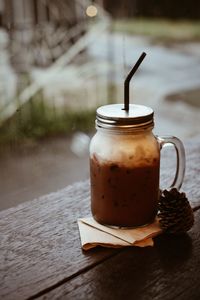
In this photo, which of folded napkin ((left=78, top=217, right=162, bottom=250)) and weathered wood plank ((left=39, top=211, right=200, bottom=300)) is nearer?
weathered wood plank ((left=39, top=211, right=200, bottom=300))

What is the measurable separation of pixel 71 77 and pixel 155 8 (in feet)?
1.50

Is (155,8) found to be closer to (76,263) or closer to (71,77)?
(71,77)

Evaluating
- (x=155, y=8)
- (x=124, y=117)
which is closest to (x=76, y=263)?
(x=124, y=117)

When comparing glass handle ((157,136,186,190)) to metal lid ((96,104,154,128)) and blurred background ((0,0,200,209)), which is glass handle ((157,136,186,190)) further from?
blurred background ((0,0,200,209))

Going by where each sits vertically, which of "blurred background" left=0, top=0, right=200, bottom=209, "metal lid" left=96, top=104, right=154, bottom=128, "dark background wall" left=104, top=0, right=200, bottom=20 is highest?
"dark background wall" left=104, top=0, right=200, bottom=20

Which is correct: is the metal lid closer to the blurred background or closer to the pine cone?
the pine cone

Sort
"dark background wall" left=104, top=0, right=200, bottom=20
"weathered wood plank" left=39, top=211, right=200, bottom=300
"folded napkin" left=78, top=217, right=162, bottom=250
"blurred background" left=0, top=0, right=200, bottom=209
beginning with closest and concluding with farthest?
"weathered wood plank" left=39, top=211, right=200, bottom=300 → "folded napkin" left=78, top=217, right=162, bottom=250 → "blurred background" left=0, top=0, right=200, bottom=209 → "dark background wall" left=104, top=0, right=200, bottom=20

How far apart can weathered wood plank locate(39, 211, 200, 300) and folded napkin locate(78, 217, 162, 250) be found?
0.04 feet

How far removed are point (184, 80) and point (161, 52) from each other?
186mm

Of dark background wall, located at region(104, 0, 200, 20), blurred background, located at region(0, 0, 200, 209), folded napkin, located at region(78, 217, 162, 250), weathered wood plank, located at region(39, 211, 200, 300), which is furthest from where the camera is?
dark background wall, located at region(104, 0, 200, 20)

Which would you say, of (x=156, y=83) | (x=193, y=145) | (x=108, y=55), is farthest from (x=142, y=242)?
(x=156, y=83)

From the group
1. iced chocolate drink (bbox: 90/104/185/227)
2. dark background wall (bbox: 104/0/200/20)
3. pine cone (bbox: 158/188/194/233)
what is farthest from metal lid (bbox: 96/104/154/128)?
dark background wall (bbox: 104/0/200/20)

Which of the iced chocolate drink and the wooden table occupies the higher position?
the iced chocolate drink

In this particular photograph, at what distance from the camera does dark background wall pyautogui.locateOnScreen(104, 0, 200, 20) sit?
71.4 inches
